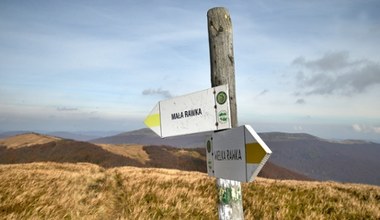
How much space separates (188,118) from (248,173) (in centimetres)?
152

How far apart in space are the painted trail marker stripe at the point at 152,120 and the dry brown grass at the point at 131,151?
3847cm

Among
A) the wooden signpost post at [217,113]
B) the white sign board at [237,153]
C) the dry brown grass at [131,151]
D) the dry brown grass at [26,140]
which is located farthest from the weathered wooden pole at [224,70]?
the dry brown grass at [26,140]

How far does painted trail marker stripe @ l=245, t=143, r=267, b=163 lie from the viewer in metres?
3.02

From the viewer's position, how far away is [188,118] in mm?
4523

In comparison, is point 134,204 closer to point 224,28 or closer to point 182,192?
point 182,192

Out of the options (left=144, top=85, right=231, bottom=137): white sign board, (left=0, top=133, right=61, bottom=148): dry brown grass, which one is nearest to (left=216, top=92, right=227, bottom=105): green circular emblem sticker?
(left=144, top=85, right=231, bottom=137): white sign board

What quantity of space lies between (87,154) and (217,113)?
37850 millimetres

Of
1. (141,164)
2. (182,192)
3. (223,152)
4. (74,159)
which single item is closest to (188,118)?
(223,152)

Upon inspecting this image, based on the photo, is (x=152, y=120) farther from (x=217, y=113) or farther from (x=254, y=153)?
(x=254, y=153)

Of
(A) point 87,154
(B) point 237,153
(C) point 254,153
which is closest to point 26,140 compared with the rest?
(A) point 87,154

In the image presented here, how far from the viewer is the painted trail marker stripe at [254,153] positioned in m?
3.02

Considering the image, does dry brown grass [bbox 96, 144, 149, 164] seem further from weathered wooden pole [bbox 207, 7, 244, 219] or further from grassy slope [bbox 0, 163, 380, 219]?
weathered wooden pole [bbox 207, 7, 244, 219]

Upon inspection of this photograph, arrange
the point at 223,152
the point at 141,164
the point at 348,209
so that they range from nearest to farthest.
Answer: the point at 223,152
the point at 348,209
the point at 141,164

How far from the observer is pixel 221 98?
4328mm
